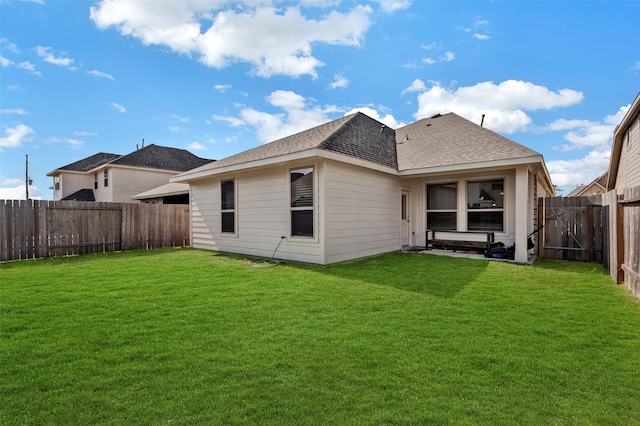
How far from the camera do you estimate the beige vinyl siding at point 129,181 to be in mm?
19719

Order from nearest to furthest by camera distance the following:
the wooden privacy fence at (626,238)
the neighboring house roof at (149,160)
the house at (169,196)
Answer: the wooden privacy fence at (626,238)
the house at (169,196)
the neighboring house roof at (149,160)

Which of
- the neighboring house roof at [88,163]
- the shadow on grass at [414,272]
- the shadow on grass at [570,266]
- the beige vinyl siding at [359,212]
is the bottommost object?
the shadow on grass at [570,266]

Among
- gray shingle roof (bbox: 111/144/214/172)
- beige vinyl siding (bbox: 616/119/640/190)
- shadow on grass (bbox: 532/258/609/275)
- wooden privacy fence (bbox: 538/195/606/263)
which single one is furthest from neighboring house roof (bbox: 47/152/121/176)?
beige vinyl siding (bbox: 616/119/640/190)

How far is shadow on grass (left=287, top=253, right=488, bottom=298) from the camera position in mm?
5141

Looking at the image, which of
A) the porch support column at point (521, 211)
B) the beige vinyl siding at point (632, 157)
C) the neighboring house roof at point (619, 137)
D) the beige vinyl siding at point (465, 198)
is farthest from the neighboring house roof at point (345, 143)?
the neighboring house roof at point (619, 137)

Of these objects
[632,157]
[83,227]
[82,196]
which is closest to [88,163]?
[82,196]

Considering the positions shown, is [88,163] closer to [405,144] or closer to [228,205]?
[228,205]

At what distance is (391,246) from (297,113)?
9.30m

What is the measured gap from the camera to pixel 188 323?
3.43 metres

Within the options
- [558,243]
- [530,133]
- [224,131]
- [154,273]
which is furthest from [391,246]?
[530,133]

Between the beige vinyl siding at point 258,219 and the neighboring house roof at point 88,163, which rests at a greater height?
the neighboring house roof at point 88,163

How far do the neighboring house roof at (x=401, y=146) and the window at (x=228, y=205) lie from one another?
62 cm

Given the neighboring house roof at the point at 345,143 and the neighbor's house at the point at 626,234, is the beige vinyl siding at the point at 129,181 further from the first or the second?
the neighbor's house at the point at 626,234

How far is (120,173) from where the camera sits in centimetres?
1991
